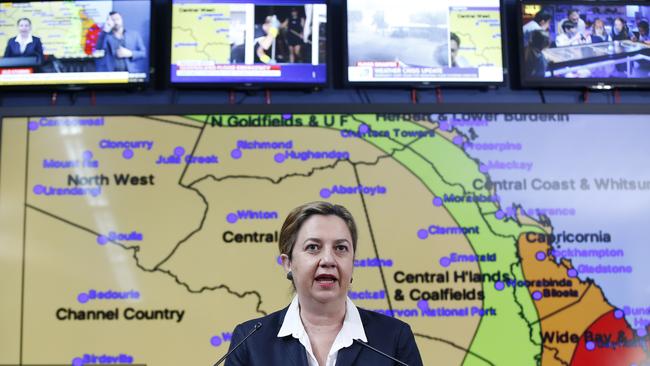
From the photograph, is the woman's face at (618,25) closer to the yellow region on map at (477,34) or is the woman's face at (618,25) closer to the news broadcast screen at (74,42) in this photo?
the yellow region on map at (477,34)

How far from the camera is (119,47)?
254 centimetres

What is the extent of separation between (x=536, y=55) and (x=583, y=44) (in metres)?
0.21

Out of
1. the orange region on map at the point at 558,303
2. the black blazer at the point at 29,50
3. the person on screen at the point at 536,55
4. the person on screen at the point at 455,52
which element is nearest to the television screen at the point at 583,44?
the person on screen at the point at 536,55

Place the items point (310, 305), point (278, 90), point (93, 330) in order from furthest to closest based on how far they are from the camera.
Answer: point (278, 90) → point (93, 330) → point (310, 305)

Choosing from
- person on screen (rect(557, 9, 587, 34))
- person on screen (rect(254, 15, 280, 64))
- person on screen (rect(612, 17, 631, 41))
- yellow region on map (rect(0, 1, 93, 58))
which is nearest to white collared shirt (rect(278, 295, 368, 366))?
person on screen (rect(254, 15, 280, 64))

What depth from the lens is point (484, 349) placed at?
238 centimetres

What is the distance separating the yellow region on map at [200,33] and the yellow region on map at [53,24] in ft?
1.25

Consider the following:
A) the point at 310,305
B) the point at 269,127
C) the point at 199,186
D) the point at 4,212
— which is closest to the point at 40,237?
the point at 4,212

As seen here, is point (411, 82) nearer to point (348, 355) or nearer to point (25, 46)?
point (348, 355)

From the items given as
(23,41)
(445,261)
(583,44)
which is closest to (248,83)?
(23,41)

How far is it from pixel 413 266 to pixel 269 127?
82 centimetres

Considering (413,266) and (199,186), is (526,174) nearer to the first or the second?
(413,266)

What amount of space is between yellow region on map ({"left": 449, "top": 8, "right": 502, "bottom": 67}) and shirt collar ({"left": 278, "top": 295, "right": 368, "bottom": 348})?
56.6 inches

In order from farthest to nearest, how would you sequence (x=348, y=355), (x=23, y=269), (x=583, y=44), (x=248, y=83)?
(x=583, y=44) → (x=248, y=83) → (x=23, y=269) → (x=348, y=355)
